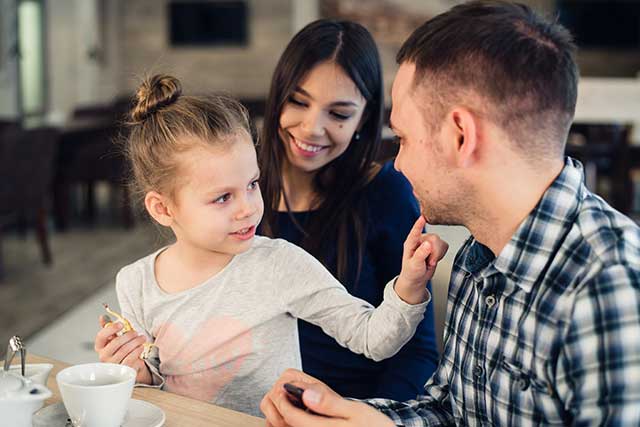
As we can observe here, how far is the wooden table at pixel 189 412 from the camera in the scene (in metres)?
1.06

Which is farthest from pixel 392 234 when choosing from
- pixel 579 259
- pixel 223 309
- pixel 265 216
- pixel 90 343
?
pixel 90 343

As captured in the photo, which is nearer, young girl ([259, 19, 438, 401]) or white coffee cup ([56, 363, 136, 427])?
white coffee cup ([56, 363, 136, 427])

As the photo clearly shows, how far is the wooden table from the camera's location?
1.06m

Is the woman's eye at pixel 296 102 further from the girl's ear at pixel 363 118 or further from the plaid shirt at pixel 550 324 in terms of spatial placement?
the plaid shirt at pixel 550 324

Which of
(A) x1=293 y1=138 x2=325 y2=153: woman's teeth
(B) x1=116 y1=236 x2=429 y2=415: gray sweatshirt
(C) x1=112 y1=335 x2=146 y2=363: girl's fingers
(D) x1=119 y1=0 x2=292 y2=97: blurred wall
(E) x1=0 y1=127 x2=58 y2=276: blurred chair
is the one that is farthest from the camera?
(D) x1=119 y1=0 x2=292 y2=97: blurred wall

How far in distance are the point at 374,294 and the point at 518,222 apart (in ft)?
2.05

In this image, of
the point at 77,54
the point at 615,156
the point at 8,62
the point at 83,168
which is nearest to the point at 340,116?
the point at 615,156

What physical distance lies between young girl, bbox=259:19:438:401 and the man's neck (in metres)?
0.51

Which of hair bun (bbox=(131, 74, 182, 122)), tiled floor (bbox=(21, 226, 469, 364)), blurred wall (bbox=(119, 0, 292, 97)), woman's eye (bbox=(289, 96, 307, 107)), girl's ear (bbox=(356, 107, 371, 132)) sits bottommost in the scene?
tiled floor (bbox=(21, 226, 469, 364))

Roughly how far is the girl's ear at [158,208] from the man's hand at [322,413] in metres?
0.42

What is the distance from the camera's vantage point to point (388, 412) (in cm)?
115

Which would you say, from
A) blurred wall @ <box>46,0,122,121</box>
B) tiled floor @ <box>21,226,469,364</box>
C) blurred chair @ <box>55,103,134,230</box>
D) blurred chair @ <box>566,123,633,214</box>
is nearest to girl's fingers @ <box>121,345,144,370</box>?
tiled floor @ <box>21,226,469,364</box>

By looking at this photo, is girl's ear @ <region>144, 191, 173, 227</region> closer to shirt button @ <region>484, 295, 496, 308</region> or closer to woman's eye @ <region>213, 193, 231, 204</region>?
woman's eye @ <region>213, 193, 231, 204</region>

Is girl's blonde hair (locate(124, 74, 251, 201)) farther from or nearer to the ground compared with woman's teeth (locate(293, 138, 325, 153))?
farther from the ground
